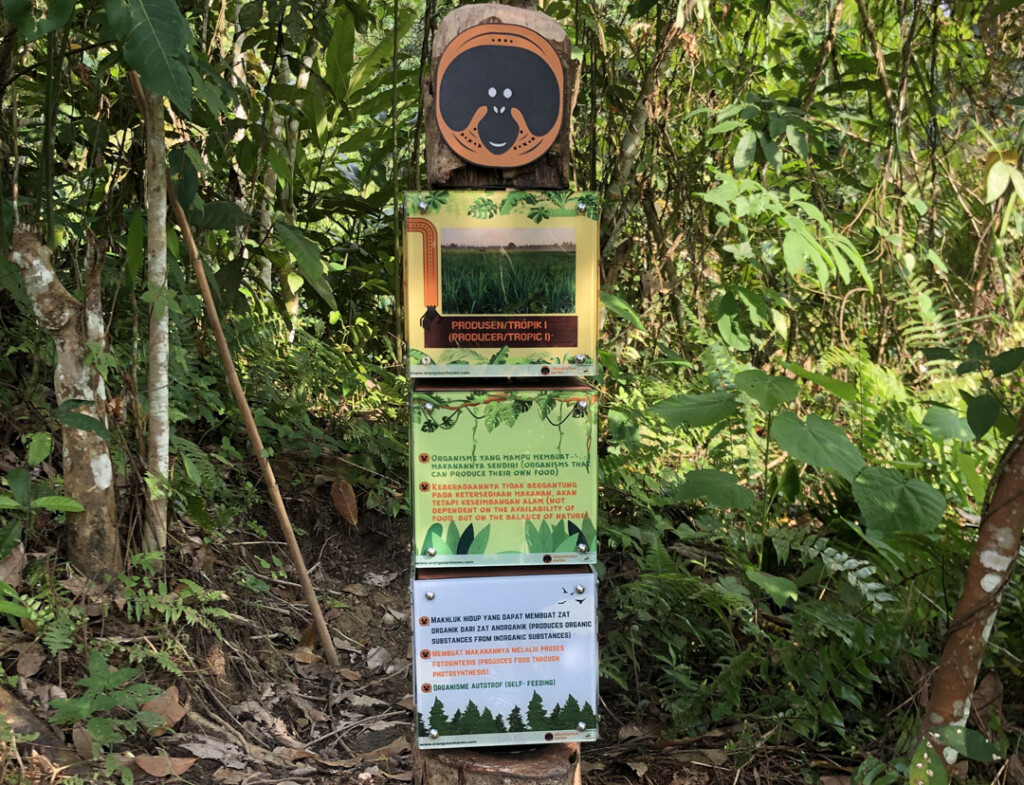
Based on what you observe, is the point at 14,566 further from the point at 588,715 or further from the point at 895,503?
the point at 895,503

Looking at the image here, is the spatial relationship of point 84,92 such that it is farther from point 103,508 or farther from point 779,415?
point 779,415

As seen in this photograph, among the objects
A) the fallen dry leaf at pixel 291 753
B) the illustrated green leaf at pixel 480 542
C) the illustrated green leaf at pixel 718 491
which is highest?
the illustrated green leaf at pixel 718 491

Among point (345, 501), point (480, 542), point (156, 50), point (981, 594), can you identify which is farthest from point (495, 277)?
point (345, 501)

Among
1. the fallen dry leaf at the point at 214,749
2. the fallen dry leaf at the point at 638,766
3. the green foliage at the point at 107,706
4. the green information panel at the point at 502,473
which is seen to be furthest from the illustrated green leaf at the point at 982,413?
the green foliage at the point at 107,706

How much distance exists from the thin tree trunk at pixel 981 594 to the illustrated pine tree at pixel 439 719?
48.7 inches

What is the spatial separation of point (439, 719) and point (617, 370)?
1.98m

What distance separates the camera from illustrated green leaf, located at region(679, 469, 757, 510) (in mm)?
2484

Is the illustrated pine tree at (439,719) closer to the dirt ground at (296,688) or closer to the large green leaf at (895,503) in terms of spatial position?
the dirt ground at (296,688)

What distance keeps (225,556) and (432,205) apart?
1.97 metres

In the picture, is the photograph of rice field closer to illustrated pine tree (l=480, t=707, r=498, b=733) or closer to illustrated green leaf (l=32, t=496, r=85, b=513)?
illustrated pine tree (l=480, t=707, r=498, b=733)

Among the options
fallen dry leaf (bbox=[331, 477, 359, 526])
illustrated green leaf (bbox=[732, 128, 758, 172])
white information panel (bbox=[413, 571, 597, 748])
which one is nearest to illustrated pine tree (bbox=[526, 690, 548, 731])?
white information panel (bbox=[413, 571, 597, 748])

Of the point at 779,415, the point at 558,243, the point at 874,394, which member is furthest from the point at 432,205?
the point at 874,394

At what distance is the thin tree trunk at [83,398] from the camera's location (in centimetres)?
282

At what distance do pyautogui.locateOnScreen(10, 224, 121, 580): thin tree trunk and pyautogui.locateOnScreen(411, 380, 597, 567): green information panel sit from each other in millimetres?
1382
